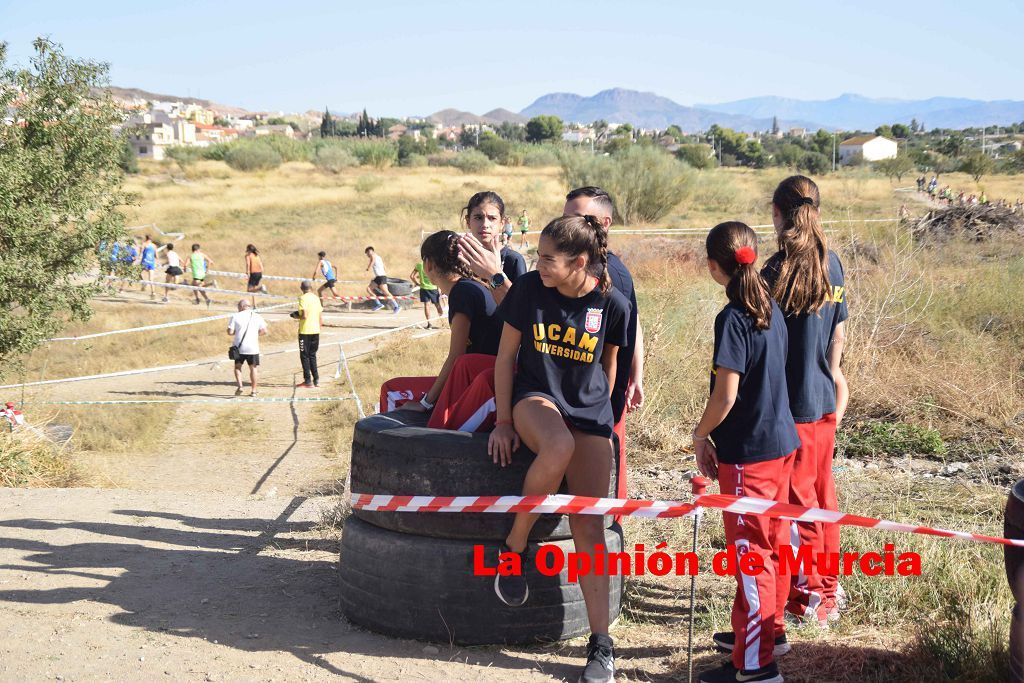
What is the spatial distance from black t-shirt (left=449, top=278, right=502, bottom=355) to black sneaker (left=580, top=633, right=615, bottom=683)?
1.54 m

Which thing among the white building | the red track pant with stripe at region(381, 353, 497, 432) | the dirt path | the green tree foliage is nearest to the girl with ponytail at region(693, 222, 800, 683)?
the dirt path

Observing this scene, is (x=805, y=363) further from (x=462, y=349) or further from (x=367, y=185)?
(x=367, y=185)

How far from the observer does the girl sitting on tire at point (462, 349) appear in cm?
436

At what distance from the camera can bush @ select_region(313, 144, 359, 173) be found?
71.6 meters

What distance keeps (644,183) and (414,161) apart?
43070mm

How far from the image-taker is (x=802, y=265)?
4.18 meters

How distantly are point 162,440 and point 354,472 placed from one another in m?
8.55

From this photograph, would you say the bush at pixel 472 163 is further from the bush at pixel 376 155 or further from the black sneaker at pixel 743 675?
the black sneaker at pixel 743 675

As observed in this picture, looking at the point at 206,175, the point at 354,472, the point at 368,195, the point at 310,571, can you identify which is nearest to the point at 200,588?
the point at 310,571

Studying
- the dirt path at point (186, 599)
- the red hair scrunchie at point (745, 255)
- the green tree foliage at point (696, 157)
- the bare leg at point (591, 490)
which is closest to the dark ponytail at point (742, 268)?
the red hair scrunchie at point (745, 255)

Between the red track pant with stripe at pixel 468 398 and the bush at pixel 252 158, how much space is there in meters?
70.3

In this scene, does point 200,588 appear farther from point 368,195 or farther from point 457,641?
point 368,195

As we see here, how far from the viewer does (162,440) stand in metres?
12.2

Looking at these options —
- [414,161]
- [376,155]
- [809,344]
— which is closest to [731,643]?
[809,344]
